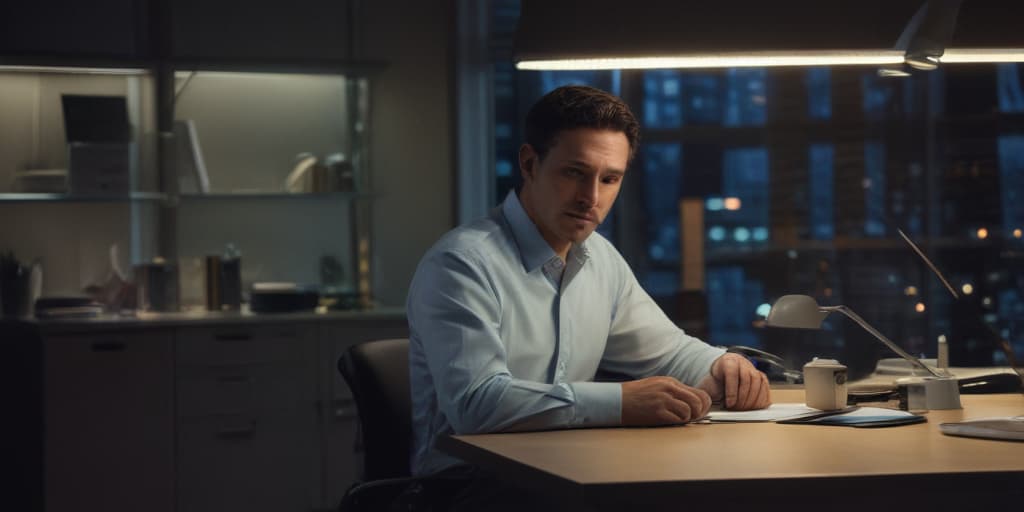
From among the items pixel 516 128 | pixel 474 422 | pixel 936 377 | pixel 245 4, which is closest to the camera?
pixel 474 422

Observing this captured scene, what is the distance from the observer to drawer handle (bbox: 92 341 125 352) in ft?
14.8

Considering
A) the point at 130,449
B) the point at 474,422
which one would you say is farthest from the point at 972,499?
the point at 130,449

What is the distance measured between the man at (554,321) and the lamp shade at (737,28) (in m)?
0.17

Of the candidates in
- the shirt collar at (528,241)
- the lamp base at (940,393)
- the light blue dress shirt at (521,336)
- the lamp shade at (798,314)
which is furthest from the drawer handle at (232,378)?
the lamp base at (940,393)

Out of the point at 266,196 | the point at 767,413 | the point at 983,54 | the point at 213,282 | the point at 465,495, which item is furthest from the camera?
the point at 266,196

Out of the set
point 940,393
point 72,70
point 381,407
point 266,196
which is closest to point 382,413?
point 381,407

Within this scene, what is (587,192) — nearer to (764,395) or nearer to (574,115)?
(574,115)

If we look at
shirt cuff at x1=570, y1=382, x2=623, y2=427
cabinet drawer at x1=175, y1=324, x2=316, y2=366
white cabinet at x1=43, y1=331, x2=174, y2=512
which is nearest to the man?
shirt cuff at x1=570, y1=382, x2=623, y2=427

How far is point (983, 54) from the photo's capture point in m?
2.60

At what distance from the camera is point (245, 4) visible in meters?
5.34

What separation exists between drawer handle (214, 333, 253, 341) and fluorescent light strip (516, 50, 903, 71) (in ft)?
8.35

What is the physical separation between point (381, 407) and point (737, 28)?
1.06 metres

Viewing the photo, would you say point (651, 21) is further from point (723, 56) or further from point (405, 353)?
point (405, 353)

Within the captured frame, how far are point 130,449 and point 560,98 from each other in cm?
279
